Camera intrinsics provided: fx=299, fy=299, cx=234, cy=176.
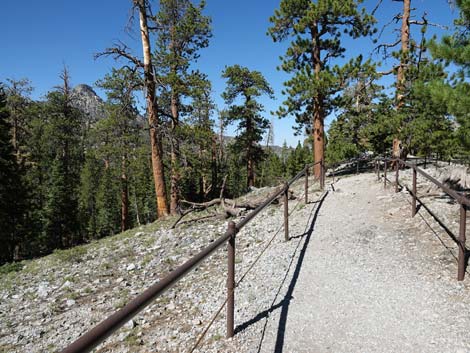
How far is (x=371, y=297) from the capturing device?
408cm

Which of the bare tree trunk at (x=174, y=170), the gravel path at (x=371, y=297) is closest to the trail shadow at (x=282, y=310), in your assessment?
the gravel path at (x=371, y=297)

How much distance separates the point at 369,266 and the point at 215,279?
2.77m

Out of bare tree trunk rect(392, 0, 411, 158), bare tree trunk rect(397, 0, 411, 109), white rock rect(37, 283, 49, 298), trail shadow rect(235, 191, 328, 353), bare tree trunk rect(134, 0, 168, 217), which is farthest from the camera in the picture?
bare tree trunk rect(397, 0, 411, 109)

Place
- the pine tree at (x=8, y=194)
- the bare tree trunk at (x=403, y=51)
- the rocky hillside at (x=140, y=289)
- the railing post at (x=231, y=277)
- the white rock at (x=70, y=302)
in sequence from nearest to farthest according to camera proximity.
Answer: the railing post at (x=231, y=277)
the rocky hillside at (x=140, y=289)
the white rock at (x=70, y=302)
the bare tree trunk at (x=403, y=51)
the pine tree at (x=8, y=194)

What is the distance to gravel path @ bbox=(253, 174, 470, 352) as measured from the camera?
323cm

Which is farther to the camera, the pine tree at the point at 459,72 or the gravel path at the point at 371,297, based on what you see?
the pine tree at the point at 459,72

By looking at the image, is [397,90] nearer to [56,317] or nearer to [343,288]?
[343,288]

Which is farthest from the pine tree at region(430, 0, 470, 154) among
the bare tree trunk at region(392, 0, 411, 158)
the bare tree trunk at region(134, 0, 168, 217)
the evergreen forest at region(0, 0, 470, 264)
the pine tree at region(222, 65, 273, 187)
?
the pine tree at region(222, 65, 273, 187)

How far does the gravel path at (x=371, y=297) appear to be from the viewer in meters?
3.23

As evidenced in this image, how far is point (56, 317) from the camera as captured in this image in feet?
19.1

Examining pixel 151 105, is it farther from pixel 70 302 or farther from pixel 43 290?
pixel 70 302

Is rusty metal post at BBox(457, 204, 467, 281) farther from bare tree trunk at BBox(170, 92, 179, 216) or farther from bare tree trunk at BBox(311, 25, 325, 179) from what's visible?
bare tree trunk at BBox(311, 25, 325, 179)

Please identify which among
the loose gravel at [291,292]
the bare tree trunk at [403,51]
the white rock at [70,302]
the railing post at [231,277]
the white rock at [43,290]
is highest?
the bare tree trunk at [403,51]

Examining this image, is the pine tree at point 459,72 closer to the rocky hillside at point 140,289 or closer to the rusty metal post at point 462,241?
the rusty metal post at point 462,241
